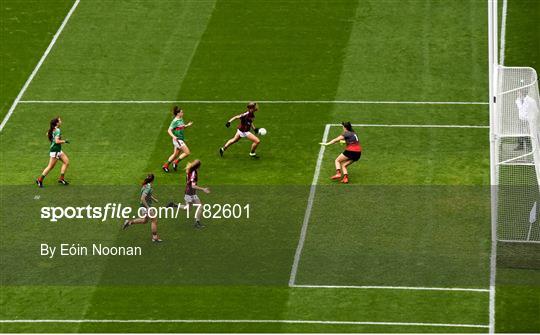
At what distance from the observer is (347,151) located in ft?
140

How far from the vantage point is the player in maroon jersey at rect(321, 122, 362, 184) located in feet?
139

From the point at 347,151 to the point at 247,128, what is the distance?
3.55 metres

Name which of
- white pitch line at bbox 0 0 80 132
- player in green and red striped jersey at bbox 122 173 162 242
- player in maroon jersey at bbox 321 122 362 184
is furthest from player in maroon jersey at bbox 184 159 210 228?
white pitch line at bbox 0 0 80 132

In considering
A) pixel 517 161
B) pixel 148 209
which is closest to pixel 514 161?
pixel 517 161

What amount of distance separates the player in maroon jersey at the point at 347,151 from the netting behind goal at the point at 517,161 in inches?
181

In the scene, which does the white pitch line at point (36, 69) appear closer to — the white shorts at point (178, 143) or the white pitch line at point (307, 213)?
the white shorts at point (178, 143)

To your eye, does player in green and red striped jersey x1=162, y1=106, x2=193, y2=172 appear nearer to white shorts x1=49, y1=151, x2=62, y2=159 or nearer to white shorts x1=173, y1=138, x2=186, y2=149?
white shorts x1=173, y1=138, x2=186, y2=149

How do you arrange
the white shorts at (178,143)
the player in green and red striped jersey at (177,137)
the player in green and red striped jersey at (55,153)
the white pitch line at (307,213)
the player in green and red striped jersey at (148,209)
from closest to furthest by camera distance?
1. the white pitch line at (307,213)
2. the player in green and red striped jersey at (148,209)
3. the player in green and red striped jersey at (55,153)
4. the player in green and red striped jersey at (177,137)
5. the white shorts at (178,143)

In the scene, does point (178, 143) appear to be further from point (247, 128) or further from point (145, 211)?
point (145, 211)

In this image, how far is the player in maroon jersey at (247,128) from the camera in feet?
144

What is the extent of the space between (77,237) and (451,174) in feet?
37.1

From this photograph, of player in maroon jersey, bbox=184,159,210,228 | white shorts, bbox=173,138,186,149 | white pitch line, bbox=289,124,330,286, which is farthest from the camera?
white shorts, bbox=173,138,186,149

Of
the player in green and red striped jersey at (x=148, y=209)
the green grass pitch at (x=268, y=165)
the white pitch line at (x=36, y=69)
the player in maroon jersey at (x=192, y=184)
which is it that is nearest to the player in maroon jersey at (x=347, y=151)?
the green grass pitch at (x=268, y=165)

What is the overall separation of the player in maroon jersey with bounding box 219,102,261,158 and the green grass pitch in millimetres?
532
